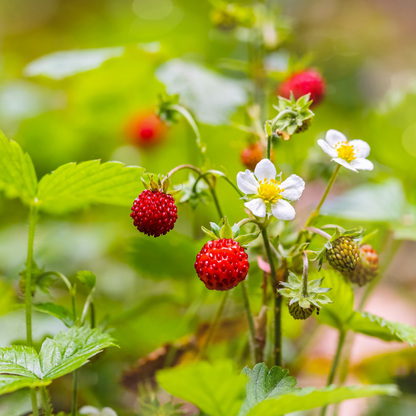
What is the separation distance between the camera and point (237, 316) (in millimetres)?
1040

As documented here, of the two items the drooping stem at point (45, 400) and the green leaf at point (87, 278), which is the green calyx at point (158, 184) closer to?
the green leaf at point (87, 278)

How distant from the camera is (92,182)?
66cm

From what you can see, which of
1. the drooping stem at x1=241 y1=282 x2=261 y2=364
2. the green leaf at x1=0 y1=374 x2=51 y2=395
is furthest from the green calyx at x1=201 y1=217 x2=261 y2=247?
the green leaf at x1=0 y1=374 x2=51 y2=395

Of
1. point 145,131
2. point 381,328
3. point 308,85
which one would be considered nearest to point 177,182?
point 145,131

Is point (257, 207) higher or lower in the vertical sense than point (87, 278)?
higher

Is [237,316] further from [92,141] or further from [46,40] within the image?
[46,40]

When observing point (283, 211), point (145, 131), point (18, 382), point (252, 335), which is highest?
point (283, 211)

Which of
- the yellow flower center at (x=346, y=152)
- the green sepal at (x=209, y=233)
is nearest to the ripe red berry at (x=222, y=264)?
the green sepal at (x=209, y=233)

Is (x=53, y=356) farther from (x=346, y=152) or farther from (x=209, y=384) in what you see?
(x=346, y=152)

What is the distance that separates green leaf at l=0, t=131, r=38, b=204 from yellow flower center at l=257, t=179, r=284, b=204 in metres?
0.35

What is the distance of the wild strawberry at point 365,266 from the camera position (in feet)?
2.10

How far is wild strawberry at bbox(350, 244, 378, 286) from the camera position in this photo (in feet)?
2.10

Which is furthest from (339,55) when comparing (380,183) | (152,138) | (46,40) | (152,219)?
(152,219)

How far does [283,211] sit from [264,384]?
219 mm
